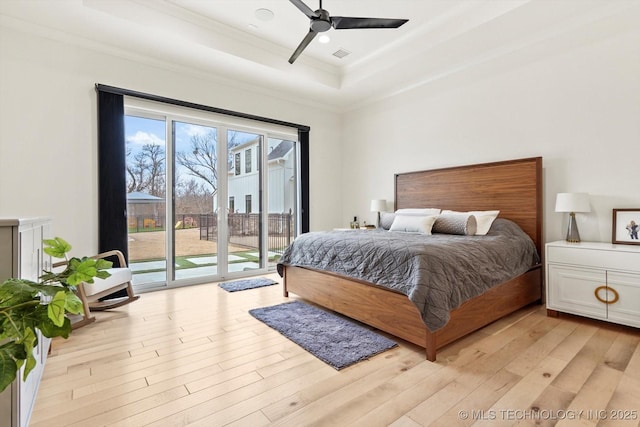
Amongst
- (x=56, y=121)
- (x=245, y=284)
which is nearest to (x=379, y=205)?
(x=245, y=284)

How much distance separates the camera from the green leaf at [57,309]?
65 centimetres

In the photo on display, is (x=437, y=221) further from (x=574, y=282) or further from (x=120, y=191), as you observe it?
(x=120, y=191)

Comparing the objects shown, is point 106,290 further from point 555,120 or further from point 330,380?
point 555,120

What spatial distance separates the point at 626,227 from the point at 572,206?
1.50 feet

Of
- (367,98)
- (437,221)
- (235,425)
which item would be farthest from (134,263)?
(367,98)

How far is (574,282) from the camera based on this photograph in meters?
2.73

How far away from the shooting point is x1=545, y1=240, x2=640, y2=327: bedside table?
8.02ft

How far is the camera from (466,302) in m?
2.29

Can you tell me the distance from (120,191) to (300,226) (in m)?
2.59

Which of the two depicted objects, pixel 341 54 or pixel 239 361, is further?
pixel 341 54

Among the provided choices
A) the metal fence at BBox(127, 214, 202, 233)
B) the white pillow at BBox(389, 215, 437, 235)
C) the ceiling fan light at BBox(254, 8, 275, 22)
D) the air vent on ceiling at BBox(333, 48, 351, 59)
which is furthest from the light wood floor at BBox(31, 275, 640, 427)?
the air vent on ceiling at BBox(333, 48, 351, 59)

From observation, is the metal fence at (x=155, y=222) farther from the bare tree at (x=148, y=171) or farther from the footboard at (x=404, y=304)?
the footboard at (x=404, y=304)

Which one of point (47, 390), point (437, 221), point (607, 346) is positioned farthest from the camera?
point (437, 221)

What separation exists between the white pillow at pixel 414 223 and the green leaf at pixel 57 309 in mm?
3252
